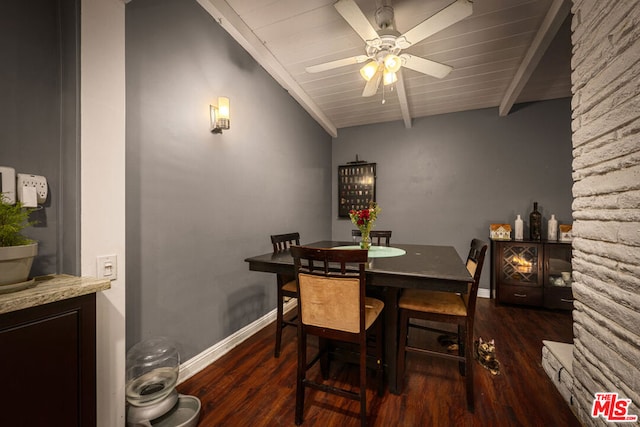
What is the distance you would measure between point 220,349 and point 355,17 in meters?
2.65

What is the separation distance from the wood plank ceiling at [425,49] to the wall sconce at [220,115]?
0.76 m

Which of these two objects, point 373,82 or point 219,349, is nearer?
point 219,349

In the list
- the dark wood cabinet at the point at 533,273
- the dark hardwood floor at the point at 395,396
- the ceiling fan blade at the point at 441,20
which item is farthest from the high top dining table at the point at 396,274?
the dark wood cabinet at the point at 533,273

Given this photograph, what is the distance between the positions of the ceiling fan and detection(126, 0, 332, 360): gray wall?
0.89 m

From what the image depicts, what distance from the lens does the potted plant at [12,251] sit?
0.91 m

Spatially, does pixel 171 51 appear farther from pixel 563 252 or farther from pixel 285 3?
pixel 563 252

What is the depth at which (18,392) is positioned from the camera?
0.87 metres

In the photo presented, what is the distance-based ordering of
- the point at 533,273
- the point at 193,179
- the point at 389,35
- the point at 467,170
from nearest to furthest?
the point at 389,35, the point at 193,179, the point at 533,273, the point at 467,170

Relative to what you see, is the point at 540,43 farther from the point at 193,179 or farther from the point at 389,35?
the point at 193,179

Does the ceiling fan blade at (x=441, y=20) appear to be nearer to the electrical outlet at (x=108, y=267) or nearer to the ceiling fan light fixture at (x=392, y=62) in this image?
the ceiling fan light fixture at (x=392, y=62)

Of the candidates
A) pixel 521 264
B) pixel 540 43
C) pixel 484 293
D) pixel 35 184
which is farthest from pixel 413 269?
pixel 484 293

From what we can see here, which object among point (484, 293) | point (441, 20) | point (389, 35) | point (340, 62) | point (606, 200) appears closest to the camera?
point (606, 200)

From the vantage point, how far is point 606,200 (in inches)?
50.9

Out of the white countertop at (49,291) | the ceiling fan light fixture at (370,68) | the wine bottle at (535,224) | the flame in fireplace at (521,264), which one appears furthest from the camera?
the wine bottle at (535,224)
